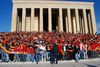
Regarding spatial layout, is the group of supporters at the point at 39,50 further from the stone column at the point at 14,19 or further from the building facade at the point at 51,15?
the building facade at the point at 51,15

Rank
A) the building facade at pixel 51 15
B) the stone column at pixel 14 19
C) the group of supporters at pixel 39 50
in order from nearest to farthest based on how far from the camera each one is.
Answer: the group of supporters at pixel 39 50
the stone column at pixel 14 19
the building facade at pixel 51 15

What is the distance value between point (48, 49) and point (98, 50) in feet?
22.6

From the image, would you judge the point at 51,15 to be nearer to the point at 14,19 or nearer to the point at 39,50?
the point at 14,19

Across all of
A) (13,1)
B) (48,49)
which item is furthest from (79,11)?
(48,49)

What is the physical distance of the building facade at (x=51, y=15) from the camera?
4881 centimetres

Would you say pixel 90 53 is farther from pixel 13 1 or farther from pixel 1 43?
pixel 13 1

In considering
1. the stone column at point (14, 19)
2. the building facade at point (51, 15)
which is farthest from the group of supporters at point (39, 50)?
the building facade at point (51, 15)

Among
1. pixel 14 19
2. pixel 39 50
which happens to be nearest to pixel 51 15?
pixel 14 19

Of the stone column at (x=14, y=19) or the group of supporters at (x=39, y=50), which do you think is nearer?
the group of supporters at (x=39, y=50)

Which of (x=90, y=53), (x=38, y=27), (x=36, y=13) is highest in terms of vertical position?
(x=36, y=13)

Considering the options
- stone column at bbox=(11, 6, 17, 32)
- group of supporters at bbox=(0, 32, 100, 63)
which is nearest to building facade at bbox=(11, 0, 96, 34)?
stone column at bbox=(11, 6, 17, 32)

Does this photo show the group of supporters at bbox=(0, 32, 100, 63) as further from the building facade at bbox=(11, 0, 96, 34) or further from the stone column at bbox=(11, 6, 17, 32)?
the building facade at bbox=(11, 0, 96, 34)

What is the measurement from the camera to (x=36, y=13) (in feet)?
176

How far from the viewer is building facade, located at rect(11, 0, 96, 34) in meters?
48.8
